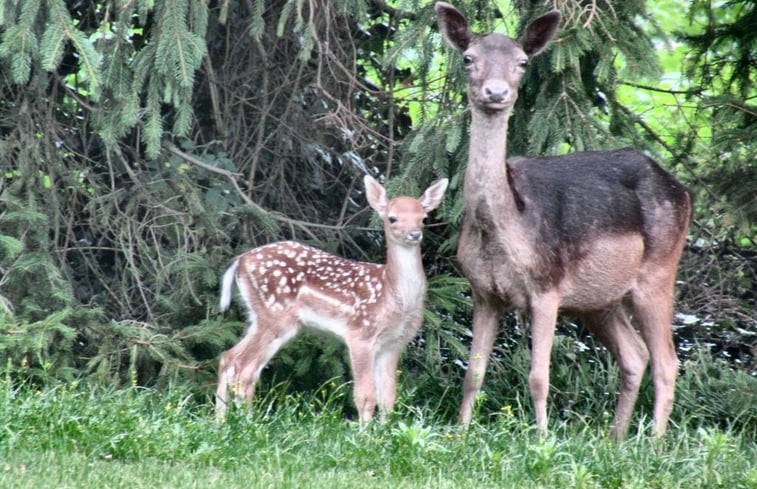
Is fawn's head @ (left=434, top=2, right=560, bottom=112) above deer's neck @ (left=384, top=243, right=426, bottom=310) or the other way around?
above

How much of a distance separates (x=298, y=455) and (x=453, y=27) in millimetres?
2932

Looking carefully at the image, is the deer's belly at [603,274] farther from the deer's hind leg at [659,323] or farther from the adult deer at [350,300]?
the adult deer at [350,300]

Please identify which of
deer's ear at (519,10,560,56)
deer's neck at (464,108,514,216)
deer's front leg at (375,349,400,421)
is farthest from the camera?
deer's front leg at (375,349,400,421)

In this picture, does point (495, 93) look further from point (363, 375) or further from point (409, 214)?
point (363, 375)

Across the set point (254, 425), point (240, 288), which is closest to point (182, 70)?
point (240, 288)

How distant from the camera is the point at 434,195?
856cm

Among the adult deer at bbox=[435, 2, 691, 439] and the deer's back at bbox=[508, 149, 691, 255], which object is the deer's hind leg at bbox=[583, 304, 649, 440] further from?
the deer's back at bbox=[508, 149, 691, 255]

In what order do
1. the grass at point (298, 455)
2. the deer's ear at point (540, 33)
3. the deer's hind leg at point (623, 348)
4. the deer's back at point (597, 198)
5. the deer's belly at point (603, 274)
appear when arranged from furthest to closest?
the deer's hind leg at point (623, 348) → the deer's belly at point (603, 274) → the deer's back at point (597, 198) → the deer's ear at point (540, 33) → the grass at point (298, 455)

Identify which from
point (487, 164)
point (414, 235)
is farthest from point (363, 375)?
point (487, 164)

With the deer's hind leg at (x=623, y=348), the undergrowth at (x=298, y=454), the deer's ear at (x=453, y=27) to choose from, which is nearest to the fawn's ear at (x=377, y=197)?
the deer's ear at (x=453, y=27)

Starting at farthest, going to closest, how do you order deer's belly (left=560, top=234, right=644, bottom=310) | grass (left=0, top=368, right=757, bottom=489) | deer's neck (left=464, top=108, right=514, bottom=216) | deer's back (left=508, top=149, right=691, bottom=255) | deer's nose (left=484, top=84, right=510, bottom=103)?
deer's belly (left=560, top=234, right=644, bottom=310) < deer's back (left=508, top=149, right=691, bottom=255) < deer's neck (left=464, top=108, right=514, bottom=216) < deer's nose (left=484, top=84, right=510, bottom=103) < grass (left=0, top=368, right=757, bottom=489)

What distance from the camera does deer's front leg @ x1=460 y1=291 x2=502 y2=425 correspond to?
8258 millimetres

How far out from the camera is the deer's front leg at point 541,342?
807 centimetres

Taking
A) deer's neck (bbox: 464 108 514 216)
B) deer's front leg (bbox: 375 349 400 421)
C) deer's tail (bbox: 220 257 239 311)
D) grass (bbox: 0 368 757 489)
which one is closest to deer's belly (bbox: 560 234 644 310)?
deer's neck (bbox: 464 108 514 216)
